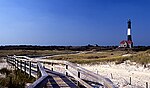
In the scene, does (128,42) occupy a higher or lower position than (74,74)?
higher

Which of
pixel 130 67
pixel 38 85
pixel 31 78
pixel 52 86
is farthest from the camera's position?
pixel 130 67

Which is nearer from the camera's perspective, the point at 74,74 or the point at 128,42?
the point at 74,74

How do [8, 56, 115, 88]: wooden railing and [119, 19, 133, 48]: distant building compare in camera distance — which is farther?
[119, 19, 133, 48]: distant building

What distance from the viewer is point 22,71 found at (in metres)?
18.4

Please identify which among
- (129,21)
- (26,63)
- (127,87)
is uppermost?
(129,21)

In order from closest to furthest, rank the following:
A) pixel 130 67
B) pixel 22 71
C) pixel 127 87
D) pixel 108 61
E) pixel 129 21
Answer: pixel 127 87, pixel 22 71, pixel 130 67, pixel 108 61, pixel 129 21

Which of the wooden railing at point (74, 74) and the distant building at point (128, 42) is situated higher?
the distant building at point (128, 42)

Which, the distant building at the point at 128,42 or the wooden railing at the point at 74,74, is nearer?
the wooden railing at the point at 74,74

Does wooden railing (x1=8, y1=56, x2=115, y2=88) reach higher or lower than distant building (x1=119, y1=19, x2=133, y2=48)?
lower

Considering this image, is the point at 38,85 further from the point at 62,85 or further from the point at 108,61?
the point at 108,61

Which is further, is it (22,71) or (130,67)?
(130,67)

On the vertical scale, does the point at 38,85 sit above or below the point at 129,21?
below

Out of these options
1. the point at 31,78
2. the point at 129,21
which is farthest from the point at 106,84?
the point at 129,21

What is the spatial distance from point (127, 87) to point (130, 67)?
1456cm
